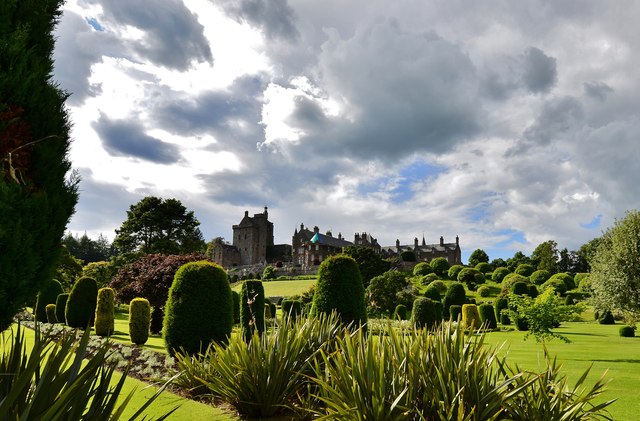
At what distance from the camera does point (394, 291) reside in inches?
1404

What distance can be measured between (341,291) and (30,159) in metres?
8.11

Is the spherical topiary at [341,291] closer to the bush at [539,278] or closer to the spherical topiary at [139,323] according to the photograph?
the spherical topiary at [139,323]

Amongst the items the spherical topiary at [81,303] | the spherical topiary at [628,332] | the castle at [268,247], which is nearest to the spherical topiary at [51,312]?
the spherical topiary at [81,303]

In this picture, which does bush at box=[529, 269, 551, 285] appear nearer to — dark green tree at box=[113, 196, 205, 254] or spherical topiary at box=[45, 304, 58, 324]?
dark green tree at box=[113, 196, 205, 254]

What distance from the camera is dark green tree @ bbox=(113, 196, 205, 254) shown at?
49031 mm

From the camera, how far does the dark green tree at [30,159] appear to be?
22.9ft

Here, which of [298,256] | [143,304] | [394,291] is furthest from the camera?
[298,256]

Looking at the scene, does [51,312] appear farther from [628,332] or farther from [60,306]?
[628,332]

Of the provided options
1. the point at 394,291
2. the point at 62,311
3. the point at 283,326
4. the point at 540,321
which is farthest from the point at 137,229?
the point at 283,326

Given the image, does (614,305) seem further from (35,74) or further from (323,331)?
(35,74)

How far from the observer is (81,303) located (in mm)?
23906

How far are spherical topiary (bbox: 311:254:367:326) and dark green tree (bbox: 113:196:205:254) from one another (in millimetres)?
37714

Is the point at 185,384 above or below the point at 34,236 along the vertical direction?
→ below

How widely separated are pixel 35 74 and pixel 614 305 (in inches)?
1028
